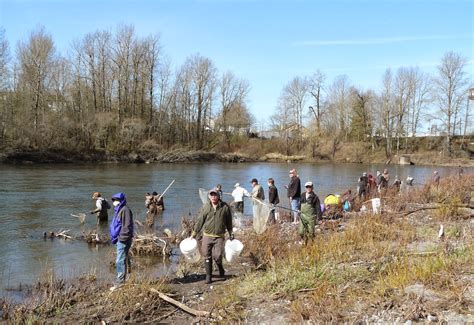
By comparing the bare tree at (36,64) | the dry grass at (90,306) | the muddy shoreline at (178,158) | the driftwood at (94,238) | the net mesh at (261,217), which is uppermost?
the bare tree at (36,64)

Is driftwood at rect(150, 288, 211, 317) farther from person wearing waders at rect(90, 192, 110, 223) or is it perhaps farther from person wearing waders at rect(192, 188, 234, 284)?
person wearing waders at rect(90, 192, 110, 223)

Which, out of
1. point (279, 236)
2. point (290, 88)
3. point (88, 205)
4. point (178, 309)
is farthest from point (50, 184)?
point (290, 88)

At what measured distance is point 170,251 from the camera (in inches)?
473

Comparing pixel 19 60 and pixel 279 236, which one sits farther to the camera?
pixel 19 60

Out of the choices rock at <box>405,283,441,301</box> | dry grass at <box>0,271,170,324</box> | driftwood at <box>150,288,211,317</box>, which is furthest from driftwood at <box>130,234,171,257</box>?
rock at <box>405,283,441,301</box>

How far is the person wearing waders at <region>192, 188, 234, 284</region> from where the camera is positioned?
27.5 feet

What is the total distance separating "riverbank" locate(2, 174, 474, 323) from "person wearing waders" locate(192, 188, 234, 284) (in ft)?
1.99

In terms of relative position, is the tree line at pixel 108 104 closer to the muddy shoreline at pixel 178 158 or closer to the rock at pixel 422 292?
the muddy shoreline at pixel 178 158

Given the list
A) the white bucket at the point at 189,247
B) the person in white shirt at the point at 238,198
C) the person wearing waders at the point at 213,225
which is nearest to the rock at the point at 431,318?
the person wearing waders at the point at 213,225

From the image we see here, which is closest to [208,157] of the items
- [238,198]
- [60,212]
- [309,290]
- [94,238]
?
[60,212]

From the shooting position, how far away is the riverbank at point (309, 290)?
6094 millimetres

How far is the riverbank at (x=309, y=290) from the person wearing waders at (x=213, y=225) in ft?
1.99

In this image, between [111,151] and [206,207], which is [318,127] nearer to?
[111,151]

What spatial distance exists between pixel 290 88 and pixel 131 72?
28.9 meters
